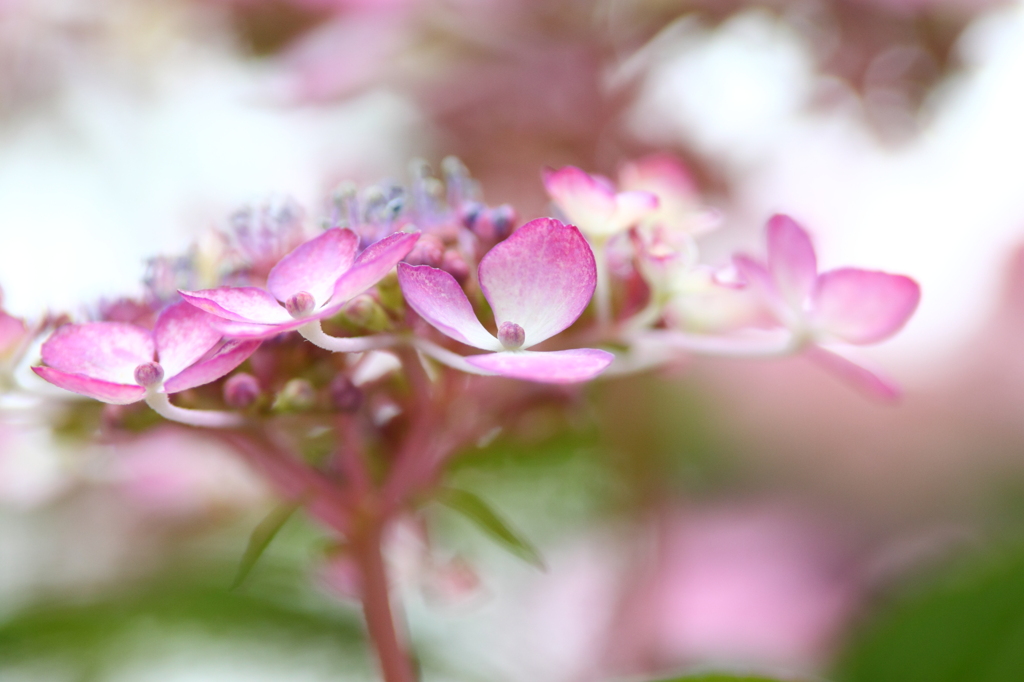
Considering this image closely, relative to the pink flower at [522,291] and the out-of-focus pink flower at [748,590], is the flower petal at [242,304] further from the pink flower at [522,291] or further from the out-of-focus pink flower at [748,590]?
the out-of-focus pink flower at [748,590]

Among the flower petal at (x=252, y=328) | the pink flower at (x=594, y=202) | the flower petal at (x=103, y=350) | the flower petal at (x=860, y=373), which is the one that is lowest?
the flower petal at (x=252, y=328)

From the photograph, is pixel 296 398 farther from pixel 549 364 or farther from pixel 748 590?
pixel 748 590

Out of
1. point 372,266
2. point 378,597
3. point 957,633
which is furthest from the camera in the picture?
point 957,633

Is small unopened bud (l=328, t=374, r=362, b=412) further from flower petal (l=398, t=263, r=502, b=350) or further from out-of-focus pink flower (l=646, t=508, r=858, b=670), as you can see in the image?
out-of-focus pink flower (l=646, t=508, r=858, b=670)

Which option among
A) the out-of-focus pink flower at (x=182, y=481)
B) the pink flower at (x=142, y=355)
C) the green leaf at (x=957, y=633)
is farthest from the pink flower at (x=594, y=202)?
the out-of-focus pink flower at (x=182, y=481)

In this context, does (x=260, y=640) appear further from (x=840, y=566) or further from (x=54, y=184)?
(x=54, y=184)

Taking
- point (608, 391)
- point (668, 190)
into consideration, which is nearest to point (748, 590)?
point (608, 391)

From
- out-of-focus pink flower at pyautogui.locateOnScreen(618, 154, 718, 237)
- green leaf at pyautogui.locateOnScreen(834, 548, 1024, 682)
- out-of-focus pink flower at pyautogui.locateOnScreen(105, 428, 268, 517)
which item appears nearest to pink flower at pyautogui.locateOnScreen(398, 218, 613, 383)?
out-of-focus pink flower at pyautogui.locateOnScreen(618, 154, 718, 237)

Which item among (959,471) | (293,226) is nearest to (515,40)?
(293,226)
